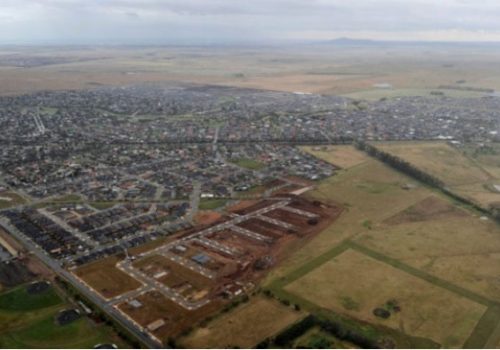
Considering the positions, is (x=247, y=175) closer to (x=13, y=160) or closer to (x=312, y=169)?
(x=312, y=169)

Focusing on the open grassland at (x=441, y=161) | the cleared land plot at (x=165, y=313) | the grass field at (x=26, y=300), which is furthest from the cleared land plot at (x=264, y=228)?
the open grassland at (x=441, y=161)

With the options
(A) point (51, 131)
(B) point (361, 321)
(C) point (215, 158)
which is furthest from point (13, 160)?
(B) point (361, 321)

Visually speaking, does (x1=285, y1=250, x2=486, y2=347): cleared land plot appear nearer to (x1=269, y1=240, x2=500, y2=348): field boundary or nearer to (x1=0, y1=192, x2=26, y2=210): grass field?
(x1=269, y1=240, x2=500, y2=348): field boundary

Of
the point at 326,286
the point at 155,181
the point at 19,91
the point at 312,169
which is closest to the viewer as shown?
the point at 326,286

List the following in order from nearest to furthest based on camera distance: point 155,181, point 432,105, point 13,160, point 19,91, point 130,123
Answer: point 155,181 → point 13,160 → point 130,123 → point 432,105 → point 19,91

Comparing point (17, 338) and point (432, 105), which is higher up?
point (432, 105)

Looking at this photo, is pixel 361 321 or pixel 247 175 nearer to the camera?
pixel 361 321

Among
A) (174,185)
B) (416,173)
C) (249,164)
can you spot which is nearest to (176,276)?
(174,185)
